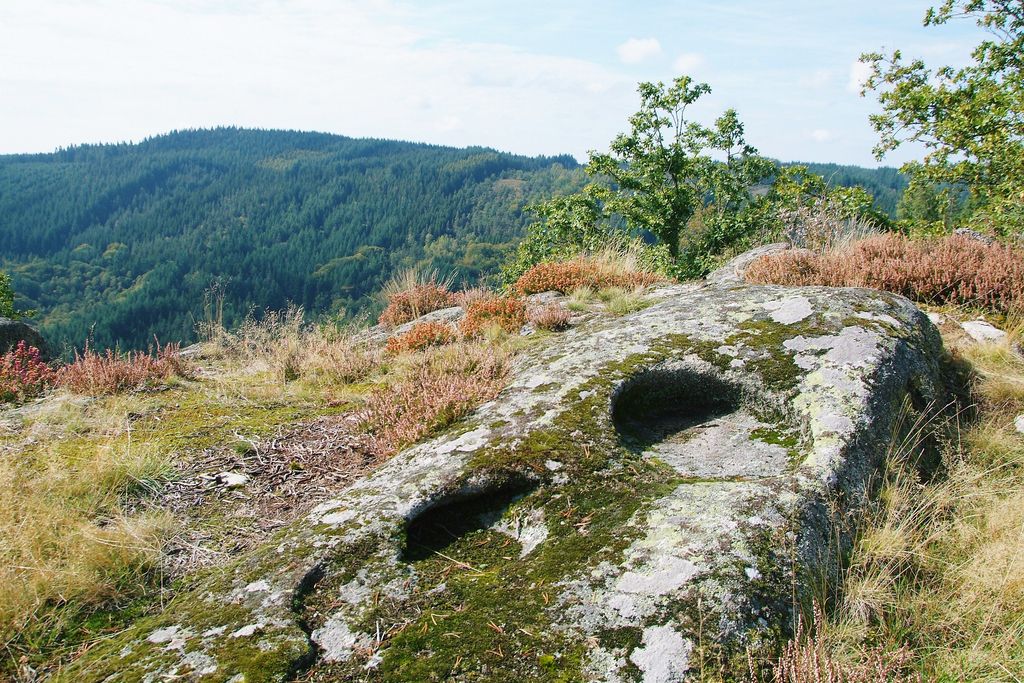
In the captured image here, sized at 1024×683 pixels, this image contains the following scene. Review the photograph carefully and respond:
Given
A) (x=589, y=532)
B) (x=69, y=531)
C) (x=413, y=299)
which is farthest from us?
(x=413, y=299)

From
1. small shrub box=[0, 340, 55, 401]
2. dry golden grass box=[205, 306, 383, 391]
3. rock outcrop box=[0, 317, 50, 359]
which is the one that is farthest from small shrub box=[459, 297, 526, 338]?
rock outcrop box=[0, 317, 50, 359]

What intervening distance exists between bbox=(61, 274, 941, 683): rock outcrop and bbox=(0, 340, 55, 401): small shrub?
542 cm

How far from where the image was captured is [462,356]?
19.6 ft

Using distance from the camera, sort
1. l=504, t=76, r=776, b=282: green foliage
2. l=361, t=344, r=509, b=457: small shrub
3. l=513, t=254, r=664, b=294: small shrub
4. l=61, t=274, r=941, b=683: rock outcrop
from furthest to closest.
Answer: l=504, t=76, r=776, b=282: green foliage
l=513, t=254, r=664, b=294: small shrub
l=361, t=344, r=509, b=457: small shrub
l=61, t=274, r=941, b=683: rock outcrop

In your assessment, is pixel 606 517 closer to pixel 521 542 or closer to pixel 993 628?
pixel 521 542

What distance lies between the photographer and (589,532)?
2789 mm

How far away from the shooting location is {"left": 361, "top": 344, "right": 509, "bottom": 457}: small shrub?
4.51 m

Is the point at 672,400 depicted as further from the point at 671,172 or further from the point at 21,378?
the point at 671,172

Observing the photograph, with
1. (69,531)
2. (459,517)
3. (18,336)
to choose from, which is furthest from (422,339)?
(18,336)

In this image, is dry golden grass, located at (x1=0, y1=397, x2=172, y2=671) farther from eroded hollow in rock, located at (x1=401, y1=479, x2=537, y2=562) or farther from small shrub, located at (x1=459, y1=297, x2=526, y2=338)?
small shrub, located at (x1=459, y1=297, x2=526, y2=338)

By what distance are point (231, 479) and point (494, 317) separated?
4.61 m

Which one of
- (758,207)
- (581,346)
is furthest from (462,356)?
(758,207)

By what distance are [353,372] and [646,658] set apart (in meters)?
5.83

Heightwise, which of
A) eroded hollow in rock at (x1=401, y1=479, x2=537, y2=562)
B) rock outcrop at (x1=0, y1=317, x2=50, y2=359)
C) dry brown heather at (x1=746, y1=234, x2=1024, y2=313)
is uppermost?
dry brown heather at (x1=746, y1=234, x2=1024, y2=313)
